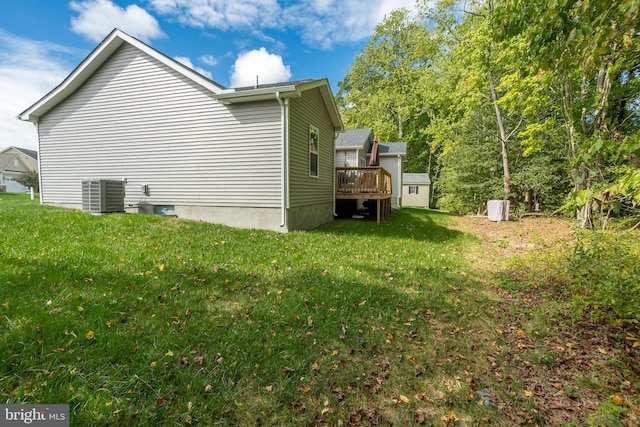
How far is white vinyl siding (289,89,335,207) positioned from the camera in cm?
823

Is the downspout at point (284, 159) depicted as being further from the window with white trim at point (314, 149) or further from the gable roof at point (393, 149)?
the gable roof at point (393, 149)

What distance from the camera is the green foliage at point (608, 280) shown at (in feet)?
10.5

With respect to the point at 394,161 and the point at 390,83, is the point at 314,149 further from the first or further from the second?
the point at 390,83

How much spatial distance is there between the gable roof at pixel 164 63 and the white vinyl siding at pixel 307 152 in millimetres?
521

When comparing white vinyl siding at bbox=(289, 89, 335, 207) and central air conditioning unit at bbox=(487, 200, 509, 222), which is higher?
white vinyl siding at bbox=(289, 89, 335, 207)

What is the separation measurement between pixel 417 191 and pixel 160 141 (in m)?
24.4

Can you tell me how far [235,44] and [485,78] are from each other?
Answer: 496 inches

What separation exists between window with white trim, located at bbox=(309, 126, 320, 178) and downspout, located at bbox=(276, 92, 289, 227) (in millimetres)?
1811

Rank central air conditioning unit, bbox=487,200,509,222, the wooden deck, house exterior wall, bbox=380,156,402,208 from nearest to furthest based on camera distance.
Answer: the wooden deck < central air conditioning unit, bbox=487,200,509,222 < house exterior wall, bbox=380,156,402,208

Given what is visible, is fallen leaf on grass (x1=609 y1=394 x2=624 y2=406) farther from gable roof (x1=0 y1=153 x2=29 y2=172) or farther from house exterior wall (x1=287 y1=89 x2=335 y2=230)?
gable roof (x1=0 y1=153 x2=29 y2=172)

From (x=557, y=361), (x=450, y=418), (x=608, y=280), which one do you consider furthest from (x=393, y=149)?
(x=450, y=418)

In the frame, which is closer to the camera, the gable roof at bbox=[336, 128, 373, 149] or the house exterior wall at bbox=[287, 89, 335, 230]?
the house exterior wall at bbox=[287, 89, 335, 230]

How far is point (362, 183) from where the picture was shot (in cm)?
1151

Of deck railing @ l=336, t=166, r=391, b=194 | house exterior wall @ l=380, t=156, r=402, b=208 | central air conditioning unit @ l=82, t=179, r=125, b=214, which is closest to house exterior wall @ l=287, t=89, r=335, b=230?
deck railing @ l=336, t=166, r=391, b=194
